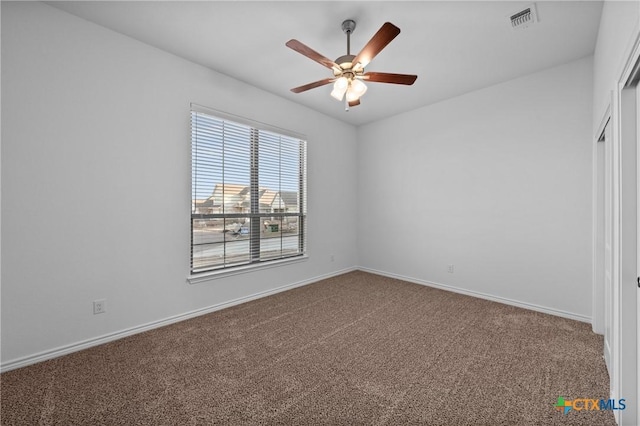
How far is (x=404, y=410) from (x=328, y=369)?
615mm

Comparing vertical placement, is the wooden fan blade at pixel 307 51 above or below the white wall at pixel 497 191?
above

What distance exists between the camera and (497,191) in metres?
3.56

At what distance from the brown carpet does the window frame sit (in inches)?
22.4

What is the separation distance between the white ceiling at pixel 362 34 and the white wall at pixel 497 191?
471 mm

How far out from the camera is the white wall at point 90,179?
2.08 m

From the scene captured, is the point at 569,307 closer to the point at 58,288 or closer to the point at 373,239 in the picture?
the point at 373,239

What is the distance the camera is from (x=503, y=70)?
3.21 meters

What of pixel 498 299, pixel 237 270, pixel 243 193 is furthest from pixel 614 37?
pixel 237 270

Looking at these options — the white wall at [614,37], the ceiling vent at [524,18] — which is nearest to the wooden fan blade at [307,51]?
the ceiling vent at [524,18]

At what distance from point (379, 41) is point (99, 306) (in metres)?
3.24

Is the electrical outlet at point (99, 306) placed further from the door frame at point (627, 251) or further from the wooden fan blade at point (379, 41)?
the door frame at point (627, 251)

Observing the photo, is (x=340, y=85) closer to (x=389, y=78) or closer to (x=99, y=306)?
(x=389, y=78)

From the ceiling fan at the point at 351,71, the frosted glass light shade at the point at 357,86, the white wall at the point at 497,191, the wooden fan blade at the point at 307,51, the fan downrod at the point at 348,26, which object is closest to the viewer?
the wooden fan blade at the point at 307,51

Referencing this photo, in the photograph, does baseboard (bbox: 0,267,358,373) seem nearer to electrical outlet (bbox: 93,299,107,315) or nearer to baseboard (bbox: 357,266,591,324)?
electrical outlet (bbox: 93,299,107,315)
